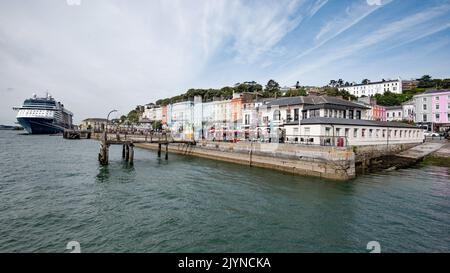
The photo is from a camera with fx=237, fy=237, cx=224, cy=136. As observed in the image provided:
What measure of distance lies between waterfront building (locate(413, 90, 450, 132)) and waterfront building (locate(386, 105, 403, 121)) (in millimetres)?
10975

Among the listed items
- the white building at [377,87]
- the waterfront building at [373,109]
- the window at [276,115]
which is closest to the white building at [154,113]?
the window at [276,115]

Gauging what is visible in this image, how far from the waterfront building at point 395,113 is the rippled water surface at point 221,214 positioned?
2034 inches

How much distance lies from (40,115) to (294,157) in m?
111

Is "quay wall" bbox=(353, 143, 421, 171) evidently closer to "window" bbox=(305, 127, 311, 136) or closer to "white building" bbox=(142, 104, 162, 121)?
"window" bbox=(305, 127, 311, 136)

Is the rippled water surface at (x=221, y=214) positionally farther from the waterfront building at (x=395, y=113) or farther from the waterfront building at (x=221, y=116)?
the waterfront building at (x=395, y=113)

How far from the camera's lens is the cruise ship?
96.0m

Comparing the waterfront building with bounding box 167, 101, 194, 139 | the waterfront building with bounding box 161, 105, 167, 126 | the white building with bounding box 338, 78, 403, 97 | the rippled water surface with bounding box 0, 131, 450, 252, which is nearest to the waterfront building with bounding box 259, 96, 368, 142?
the rippled water surface with bounding box 0, 131, 450, 252

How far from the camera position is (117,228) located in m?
10.4

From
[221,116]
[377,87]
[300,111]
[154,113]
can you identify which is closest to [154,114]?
[154,113]

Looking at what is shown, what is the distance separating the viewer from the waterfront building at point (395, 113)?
208ft

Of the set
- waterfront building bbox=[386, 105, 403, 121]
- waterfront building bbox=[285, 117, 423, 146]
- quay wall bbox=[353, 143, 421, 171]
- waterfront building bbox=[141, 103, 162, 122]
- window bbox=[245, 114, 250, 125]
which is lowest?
quay wall bbox=[353, 143, 421, 171]

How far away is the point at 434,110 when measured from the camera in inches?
1950

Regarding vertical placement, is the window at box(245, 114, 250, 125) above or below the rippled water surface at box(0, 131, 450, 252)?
above
